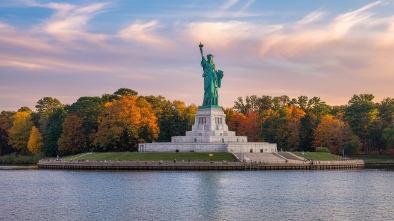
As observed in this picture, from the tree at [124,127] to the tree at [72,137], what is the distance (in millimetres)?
5342

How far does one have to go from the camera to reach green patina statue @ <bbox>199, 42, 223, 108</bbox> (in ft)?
351

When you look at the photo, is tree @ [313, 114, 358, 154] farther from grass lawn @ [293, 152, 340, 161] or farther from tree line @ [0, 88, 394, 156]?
grass lawn @ [293, 152, 340, 161]

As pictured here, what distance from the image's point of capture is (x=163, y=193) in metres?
55.7

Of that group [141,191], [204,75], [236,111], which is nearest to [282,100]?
[236,111]

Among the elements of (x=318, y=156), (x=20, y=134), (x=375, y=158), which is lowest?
(x=375, y=158)

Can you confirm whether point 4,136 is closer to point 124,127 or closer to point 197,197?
point 124,127

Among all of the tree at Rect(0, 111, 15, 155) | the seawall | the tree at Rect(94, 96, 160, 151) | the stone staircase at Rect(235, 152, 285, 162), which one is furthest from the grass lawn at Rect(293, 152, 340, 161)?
the tree at Rect(0, 111, 15, 155)

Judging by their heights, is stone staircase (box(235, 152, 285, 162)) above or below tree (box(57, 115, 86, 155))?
below

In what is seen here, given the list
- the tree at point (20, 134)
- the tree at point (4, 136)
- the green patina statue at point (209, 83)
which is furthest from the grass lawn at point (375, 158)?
the tree at point (4, 136)

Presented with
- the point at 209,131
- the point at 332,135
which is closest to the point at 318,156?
the point at 332,135

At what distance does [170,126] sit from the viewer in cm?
12912

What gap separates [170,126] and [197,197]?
252ft

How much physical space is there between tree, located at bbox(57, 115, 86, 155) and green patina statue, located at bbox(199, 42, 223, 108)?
30.6 meters

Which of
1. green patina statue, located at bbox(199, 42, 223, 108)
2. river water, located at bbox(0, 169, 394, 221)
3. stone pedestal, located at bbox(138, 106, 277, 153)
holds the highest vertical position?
green patina statue, located at bbox(199, 42, 223, 108)
